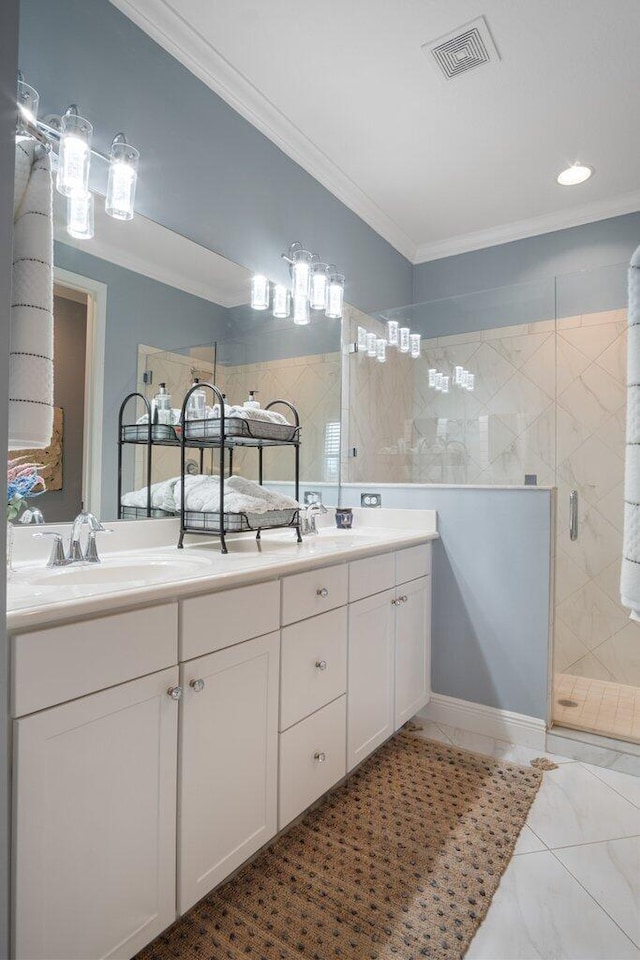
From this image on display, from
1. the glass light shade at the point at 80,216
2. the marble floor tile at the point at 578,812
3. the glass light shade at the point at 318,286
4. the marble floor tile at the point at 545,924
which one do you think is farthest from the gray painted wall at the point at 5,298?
the glass light shade at the point at 318,286

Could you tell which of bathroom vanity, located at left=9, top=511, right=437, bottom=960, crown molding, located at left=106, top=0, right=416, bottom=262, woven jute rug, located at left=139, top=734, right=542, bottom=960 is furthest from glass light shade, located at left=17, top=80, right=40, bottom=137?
woven jute rug, located at left=139, top=734, right=542, bottom=960

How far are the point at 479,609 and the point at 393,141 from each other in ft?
6.85

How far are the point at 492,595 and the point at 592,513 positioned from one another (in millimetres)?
622

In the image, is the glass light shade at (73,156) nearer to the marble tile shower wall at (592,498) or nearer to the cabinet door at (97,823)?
the cabinet door at (97,823)

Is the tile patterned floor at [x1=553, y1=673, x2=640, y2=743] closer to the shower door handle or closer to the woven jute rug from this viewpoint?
the woven jute rug

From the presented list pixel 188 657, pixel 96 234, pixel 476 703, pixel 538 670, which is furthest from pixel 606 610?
pixel 96 234

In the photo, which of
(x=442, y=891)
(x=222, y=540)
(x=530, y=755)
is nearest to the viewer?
(x=442, y=891)

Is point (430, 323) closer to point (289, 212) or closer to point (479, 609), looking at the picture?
point (289, 212)

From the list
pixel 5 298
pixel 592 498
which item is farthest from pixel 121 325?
pixel 592 498

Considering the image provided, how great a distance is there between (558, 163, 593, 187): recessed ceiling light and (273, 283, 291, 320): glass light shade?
1478mm

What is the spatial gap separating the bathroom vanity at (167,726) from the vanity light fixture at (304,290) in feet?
3.46

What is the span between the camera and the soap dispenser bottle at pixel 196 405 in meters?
1.91

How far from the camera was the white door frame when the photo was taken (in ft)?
5.19

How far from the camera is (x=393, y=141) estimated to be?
2404 mm
